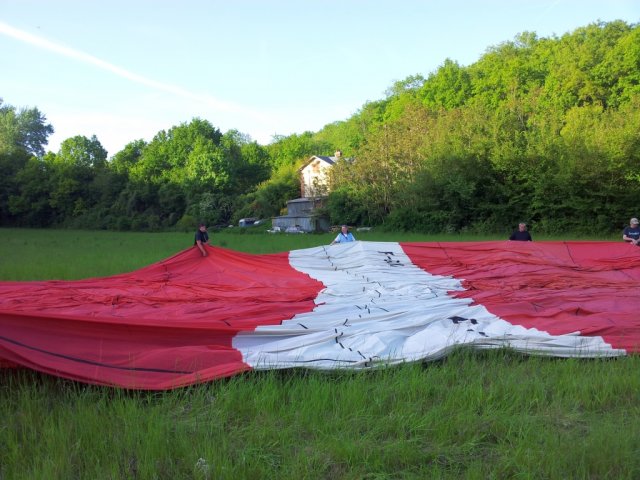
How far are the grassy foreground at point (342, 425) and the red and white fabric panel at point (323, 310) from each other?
0.22 metres

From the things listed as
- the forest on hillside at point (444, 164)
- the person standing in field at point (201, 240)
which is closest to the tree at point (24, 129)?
the forest on hillside at point (444, 164)

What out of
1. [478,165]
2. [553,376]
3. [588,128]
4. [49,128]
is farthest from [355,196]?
[49,128]

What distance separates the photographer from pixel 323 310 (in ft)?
19.1

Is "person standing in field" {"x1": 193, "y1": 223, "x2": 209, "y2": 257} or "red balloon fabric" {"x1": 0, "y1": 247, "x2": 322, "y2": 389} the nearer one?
"red balloon fabric" {"x1": 0, "y1": 247, "x2": 322, "y2": 389}

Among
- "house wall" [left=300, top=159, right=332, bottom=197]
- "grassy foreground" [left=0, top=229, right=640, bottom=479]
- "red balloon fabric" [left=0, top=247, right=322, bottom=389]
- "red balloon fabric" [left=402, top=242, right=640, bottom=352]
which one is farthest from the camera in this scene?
"house wall" [left=300, top=159, right=332, bottom=197]

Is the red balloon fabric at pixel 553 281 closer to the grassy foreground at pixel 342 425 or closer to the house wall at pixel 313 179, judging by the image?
the grassy foreground at pixel 342 425

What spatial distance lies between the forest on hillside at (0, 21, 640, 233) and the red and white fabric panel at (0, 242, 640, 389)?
54.8 ft

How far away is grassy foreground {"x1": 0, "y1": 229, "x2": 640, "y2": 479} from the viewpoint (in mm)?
2725

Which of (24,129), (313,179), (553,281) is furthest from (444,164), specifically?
(24,129)

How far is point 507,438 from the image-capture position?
3020 millimetres

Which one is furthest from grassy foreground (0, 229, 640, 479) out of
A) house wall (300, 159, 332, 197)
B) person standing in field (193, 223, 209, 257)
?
house wall (300, 159, 332, 197)

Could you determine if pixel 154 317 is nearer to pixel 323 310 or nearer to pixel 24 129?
pixel 323 310

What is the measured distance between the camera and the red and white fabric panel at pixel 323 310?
3.95 meters

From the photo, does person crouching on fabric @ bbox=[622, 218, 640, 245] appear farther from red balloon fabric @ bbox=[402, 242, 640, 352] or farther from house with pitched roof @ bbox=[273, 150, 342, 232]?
house with pitched roof @ bbox=[273, 150, 342, 232]
